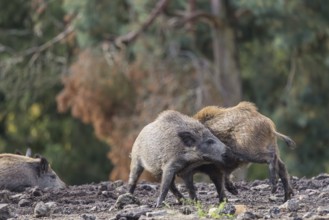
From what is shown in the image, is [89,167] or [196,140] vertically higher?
[196,140]

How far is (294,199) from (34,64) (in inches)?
1004

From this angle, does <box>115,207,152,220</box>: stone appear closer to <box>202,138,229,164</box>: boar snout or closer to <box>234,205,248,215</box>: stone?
<box>234,205,248,215</box>: stone

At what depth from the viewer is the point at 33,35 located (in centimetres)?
4150

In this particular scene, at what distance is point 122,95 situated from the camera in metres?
33.4

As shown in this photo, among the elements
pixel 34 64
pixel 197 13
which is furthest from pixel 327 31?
pixel 34 64

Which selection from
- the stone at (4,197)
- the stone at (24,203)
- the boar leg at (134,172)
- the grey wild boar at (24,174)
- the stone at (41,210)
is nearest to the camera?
the stone at (41,210)

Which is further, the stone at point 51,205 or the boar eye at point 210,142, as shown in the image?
the boar eye at point 210,142

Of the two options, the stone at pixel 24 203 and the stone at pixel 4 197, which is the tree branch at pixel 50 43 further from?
the stone at pixel 24 203

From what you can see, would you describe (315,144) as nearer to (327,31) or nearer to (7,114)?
(327,31)

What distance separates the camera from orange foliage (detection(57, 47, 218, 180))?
32469 millimetres

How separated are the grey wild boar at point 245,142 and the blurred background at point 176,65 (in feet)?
47.7

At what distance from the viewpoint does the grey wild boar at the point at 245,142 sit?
45.2 ft

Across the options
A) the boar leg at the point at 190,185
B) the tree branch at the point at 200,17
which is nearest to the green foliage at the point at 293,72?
the tree branch at the point at 200,17

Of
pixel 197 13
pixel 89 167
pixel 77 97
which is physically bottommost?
pixel 89 167
